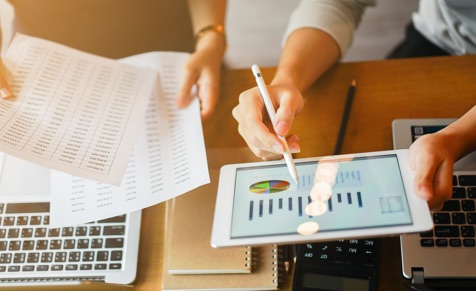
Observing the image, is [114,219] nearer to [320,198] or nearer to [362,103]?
[320,198]

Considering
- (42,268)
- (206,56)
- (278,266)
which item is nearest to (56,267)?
(42,268)

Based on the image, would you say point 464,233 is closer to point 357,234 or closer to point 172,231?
point 357,234

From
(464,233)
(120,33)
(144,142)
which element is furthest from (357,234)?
(120,33)

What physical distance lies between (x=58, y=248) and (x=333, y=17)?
54 centimetres

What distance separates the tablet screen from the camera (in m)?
0.48

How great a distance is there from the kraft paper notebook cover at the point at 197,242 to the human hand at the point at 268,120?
9cm

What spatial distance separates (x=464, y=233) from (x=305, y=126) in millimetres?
259

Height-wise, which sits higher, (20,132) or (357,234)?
(20,132)

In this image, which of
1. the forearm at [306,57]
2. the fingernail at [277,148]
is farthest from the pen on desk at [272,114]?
the forearm at [306,57]

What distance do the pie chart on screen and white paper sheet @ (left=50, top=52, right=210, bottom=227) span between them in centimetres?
6

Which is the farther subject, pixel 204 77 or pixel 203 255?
pixel 204 77

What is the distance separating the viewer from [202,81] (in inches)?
29.4

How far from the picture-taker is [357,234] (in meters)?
0.47

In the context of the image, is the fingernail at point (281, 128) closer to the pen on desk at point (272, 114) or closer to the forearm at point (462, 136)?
the pen on desk at point (272, 114)
